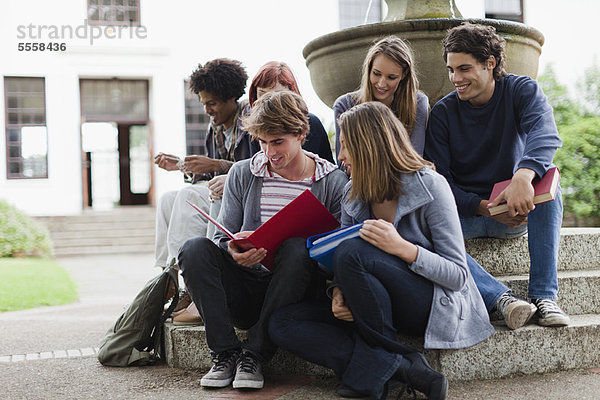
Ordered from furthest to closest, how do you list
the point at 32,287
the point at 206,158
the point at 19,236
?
the point at 19,236 → the point at 32,287 → the point at 206,158

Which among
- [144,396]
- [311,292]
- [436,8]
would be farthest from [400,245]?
[436,8]

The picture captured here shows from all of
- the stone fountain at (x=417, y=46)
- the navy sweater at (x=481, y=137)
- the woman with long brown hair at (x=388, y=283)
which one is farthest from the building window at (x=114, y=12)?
the woman with long brown hair at (x=388, y=283)

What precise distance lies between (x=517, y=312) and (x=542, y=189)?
1.70 ft

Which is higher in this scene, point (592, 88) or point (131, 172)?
point (592, 88)

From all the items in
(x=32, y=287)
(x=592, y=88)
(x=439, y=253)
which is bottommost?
(x=32, y=287)

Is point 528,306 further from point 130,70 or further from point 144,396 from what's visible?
point 130,70

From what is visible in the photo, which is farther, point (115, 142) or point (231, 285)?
point (115, 142)

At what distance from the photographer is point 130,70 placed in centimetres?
1466

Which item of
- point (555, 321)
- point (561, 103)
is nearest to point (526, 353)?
point (555, 321)

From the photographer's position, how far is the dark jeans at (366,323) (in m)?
2.29

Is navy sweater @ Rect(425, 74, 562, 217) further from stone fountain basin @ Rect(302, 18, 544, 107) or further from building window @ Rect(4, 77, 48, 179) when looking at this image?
building window @ Rect(4, 77, 48, 179)

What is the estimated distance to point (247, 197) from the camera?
2.73 meters

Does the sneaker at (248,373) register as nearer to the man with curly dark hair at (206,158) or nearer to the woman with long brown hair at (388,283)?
the woman with long brown hair at (388,283)

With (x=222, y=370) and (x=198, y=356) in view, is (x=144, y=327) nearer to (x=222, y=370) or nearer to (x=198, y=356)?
(x=198, y=356)
